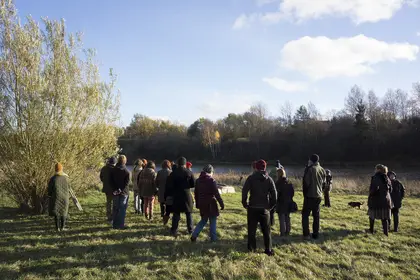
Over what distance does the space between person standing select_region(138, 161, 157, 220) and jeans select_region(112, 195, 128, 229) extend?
99cm

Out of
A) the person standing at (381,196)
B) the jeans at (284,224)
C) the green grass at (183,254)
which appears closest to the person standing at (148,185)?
the green grass at (183,254)

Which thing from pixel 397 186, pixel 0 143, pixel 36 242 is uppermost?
pixel 0 143

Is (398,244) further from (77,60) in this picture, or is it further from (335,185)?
(335,185)

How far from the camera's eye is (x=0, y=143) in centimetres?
976

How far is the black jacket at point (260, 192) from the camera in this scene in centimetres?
653

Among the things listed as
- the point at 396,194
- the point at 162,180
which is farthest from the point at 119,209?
the point at 396,194

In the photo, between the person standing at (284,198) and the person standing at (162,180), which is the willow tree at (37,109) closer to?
the person standing at (162,180)

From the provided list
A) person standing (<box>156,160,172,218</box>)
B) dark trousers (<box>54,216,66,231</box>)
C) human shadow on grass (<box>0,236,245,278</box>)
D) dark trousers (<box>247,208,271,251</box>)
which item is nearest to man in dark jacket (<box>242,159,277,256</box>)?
dark trousers (<box>247,208,271,251</box>)

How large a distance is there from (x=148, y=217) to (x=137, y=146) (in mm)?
65744

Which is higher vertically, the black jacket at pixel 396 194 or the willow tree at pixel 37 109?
the willow tree at pixel 37 109

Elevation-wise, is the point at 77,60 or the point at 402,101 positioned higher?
the point at 402,101

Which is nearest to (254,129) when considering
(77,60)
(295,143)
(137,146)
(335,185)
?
(295,143)

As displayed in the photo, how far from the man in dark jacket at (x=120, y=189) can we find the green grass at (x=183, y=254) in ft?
1.12

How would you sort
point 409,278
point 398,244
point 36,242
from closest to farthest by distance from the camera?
point 409,278, point 36,242, point 398,244
